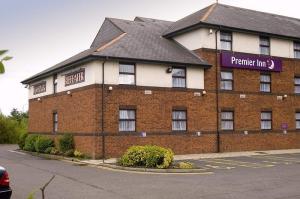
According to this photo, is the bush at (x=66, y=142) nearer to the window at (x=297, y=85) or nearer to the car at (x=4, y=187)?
the window at (x=297, y=85)

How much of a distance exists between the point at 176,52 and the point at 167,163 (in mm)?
10474

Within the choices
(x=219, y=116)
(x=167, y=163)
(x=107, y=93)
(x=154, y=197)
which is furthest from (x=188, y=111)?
(x=154, y=197)

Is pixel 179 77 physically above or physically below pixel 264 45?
below

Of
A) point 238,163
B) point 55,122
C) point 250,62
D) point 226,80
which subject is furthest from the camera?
point 55,122

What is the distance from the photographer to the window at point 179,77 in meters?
24.9

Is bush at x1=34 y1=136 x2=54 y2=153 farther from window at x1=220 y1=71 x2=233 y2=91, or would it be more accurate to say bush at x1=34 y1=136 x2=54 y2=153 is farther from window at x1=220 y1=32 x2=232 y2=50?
window at x1=220 y1=32 x2=232 y2=50

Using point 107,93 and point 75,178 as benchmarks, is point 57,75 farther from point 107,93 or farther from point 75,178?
point 75,178

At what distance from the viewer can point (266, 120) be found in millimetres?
28234

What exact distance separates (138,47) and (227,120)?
7182mm

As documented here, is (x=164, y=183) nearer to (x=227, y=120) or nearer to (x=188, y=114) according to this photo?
(x=188, y=114)

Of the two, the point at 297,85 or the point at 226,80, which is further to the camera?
the point at 297,85

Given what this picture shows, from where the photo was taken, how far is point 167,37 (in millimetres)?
29109

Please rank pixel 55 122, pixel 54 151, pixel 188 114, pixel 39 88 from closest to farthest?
pixel 54 151
pixel 188 114
pixel 55 122
pixel 39 88

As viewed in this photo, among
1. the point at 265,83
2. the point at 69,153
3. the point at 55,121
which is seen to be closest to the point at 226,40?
the point at 265,83
